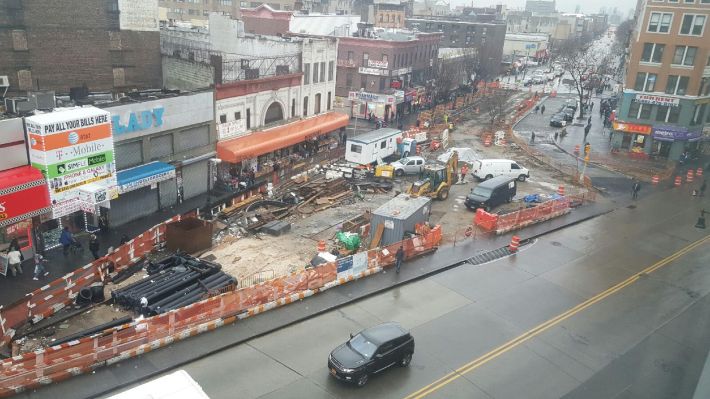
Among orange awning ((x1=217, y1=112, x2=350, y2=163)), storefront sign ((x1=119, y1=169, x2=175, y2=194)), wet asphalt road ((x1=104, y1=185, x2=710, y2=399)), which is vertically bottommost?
wet asphalt road ((x1=104, y1=185, x2=710, y2=399))

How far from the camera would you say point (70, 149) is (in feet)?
77.3

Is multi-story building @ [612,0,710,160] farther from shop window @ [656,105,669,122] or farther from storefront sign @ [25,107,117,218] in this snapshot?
storefront sign @ [25,107,117,218]

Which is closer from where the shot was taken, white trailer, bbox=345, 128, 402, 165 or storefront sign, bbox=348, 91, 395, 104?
white trailer, bbox=345, 128, 402, 165

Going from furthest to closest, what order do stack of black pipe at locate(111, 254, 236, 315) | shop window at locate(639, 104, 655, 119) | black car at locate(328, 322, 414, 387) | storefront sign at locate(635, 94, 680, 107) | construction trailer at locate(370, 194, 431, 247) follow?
shop window at locate(639, 104, 655, 119)
storefront sign at locate(635, 94, 680, 107)
construction trailer at locate(370, 194, 431, 247)
stack of black pipe at locate(111, 254, 236, 315)
black car at locate(328, 322, 414, 387)

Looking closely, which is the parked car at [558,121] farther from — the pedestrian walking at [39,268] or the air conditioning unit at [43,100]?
the pedestrian walking at [39,268]

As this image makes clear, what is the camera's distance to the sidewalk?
21938 millimetres

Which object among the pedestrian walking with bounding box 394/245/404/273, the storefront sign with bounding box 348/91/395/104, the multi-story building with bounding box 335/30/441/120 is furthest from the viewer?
the multi-story building with bounding box 335/30/441/120

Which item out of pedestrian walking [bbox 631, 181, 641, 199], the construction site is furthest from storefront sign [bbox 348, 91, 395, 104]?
pedestrian walking [bbox 631, 181, 641, 199]

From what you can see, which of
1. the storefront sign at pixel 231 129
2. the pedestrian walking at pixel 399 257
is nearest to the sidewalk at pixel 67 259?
the storefront sign at pixel 231 129

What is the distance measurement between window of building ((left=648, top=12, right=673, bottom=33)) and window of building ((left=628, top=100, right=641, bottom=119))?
656 cm

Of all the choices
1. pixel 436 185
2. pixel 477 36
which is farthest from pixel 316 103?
pixel 477 36

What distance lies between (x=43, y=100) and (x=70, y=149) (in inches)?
107

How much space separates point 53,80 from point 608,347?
3435 cm

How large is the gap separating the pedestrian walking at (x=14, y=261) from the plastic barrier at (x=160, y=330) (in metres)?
8.09
